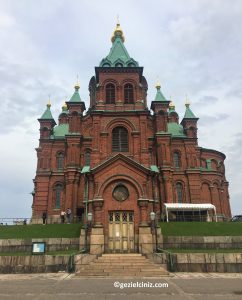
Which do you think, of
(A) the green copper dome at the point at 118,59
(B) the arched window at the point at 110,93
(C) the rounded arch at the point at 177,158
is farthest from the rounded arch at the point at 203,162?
(B) the arched window at the point at 110,93

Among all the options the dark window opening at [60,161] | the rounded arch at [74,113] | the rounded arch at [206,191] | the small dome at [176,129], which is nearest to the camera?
the rounded arch at [74,113]

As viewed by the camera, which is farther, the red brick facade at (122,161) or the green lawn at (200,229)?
the green lawn at (200,229)

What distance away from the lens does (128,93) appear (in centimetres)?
3097

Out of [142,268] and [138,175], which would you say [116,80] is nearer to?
[138,175]

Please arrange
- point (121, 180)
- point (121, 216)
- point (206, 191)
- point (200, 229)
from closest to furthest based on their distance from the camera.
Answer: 1. point (121, 216)
2. point (121, 180)
3. point (200, 229)
4. point (206, 191)

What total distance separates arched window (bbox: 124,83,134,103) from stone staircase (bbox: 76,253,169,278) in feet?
52.3

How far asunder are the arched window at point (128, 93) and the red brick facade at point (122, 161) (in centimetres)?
34

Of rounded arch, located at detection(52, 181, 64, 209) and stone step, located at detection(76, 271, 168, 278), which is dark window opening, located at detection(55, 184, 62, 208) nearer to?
rounded arch, located at detection(52, 181, 64, 209)

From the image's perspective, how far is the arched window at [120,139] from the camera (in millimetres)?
27922

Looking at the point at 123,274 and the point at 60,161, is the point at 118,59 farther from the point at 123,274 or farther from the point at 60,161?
the point at 123,274

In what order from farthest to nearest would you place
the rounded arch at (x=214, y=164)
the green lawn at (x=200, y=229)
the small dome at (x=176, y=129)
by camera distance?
the rounded arch at (x=214, y=164)
the small dome at (x=176, y=129)
the green lawn at (x=200, y=229)

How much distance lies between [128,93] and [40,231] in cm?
1651

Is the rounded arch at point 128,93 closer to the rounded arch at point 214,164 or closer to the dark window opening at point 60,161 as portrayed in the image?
the dark window opening at point 60,161

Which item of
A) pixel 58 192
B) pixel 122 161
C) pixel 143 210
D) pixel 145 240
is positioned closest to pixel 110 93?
pixel 122 161
